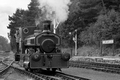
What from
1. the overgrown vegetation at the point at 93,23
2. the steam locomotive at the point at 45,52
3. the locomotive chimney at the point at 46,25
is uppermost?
the overgrown vegetation at the point at 93,23

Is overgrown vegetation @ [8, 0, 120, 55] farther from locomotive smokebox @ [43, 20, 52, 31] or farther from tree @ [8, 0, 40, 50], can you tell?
locomotive smokebox @ [43, 20, 52, 31]

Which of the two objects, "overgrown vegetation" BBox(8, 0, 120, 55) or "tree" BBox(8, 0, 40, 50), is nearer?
"overgrown vegetation" BBox(8, 0, 120, 55)

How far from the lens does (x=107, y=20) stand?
2741 cm

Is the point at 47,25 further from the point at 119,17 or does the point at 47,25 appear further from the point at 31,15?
the point at 31,15

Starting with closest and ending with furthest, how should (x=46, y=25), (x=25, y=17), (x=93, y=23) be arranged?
(x=46, y=25), (x=93, y=23), (x=25, y=17)

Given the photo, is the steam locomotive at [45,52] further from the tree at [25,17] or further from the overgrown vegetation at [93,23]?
the tree at [25,17]

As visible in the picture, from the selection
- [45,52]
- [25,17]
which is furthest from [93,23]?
[45,52]

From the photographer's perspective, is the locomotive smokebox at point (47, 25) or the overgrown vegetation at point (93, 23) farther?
the overgrown vegetation at point (93, 23)

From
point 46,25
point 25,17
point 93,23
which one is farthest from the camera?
point 25,17

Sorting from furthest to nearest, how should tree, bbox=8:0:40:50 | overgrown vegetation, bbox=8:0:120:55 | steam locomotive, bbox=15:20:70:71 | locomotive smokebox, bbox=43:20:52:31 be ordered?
tree, bbox=8:0:40:50 → overgrown vegetation, bbox=8:0:120:55 → locomotive smokebox, bbox=43:20:52:31 → steam locomotive, bbox=15:20:70:71

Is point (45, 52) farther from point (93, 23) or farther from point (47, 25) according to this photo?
point (93, 23)

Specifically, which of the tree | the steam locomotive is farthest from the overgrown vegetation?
the steam locomotive

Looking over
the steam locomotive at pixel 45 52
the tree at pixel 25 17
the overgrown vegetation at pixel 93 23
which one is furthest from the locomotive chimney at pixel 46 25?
the tree at pixel 25 17

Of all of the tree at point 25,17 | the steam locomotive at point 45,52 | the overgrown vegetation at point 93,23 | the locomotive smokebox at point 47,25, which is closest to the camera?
the steam locomotive at point 45,52
